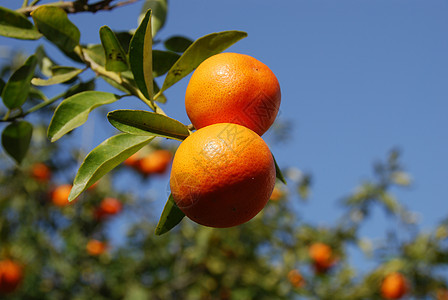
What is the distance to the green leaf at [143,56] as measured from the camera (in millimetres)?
942

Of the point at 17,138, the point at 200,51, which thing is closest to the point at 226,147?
the point at 200,51

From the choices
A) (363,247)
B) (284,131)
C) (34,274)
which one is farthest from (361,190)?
(34,274)

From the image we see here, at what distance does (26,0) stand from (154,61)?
442mm

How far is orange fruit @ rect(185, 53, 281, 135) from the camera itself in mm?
902

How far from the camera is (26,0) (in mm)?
1304

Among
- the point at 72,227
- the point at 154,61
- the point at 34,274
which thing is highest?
the point at 154,61

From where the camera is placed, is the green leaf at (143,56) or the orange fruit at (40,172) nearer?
the green leaf at (143,56)

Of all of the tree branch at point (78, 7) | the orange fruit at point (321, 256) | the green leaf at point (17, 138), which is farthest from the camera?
the orange fruit at point (321, 256)

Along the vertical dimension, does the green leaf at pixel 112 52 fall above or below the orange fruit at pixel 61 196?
above

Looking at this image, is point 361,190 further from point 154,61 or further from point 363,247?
point 154,61

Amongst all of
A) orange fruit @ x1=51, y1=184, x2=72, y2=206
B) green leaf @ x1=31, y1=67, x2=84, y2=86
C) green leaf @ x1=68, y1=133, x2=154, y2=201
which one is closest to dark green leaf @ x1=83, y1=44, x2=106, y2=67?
green leaf @ x1=31, y1=67, x2=84, y2=86

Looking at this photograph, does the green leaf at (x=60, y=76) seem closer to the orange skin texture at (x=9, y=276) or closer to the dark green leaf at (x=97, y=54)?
the dark green leaf at (x=97, y=54)

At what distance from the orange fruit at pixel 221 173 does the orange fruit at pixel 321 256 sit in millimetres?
3813

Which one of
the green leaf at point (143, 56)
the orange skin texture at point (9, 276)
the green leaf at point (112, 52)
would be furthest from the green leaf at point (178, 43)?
the orange skin texture at point (9, 276)
